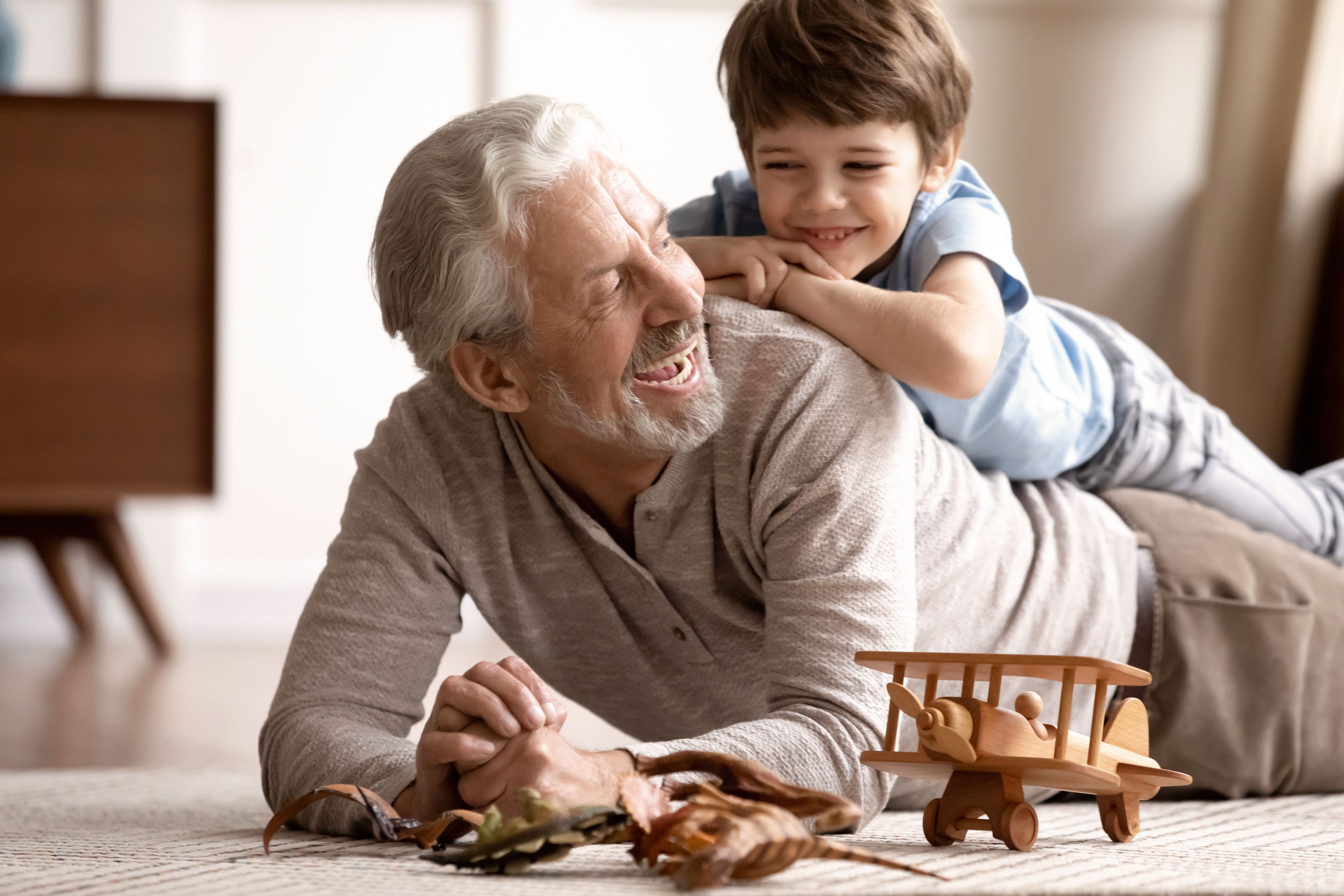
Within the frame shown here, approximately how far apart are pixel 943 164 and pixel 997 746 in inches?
28.2

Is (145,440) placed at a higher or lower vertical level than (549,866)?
lower

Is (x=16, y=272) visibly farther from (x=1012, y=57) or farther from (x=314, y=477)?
(x=1012, y=57)

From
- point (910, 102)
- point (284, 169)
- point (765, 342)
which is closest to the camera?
point (765, 342)

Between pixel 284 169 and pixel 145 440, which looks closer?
pixel 145 440

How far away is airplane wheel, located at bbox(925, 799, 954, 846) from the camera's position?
3.23 feet

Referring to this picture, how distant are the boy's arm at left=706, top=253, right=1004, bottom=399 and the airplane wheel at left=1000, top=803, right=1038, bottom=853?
1.23 ft

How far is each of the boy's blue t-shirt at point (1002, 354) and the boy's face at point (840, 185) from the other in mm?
47

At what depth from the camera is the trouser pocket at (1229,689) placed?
1446 millimetres

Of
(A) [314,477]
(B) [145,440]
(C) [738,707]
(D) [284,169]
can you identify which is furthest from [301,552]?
A: (C) [738,707]

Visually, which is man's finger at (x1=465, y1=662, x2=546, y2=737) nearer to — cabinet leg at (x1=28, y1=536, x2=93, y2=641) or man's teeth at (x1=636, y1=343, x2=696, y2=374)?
man's teeth at (x1=636, y1=343, x2=696, y2=374)

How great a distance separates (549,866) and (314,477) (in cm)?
308

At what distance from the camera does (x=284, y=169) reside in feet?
12.6

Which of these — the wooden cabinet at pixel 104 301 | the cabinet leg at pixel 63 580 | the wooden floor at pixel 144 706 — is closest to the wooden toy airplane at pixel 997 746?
the wooden floor at pixel 144 706

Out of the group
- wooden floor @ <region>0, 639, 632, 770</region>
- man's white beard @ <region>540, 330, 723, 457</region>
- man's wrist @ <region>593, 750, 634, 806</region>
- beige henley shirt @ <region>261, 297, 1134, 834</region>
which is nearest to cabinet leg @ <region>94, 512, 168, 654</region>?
wooden floor @ <region>0, 639, 632, 770</region>
